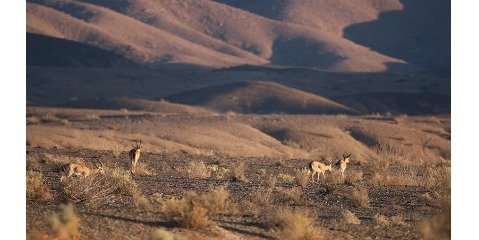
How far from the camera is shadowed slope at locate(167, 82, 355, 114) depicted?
9275 centimetres

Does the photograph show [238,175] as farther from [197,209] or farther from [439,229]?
[439,229]

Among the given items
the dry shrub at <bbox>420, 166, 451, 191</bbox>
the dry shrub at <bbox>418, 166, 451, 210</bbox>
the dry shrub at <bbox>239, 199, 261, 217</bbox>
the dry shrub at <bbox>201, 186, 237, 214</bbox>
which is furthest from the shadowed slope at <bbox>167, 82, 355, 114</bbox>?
the dry shrub at <bbox>201, 186, 237, 214</bbox>

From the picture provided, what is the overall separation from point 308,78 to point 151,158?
294 ft

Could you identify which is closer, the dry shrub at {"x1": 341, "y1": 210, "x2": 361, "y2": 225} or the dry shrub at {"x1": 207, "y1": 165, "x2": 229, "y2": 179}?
the dry shrub at {"x1": 341, "y1": 210, "x2": 361, "y2": 225}

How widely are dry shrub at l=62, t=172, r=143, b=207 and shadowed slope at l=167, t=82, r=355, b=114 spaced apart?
6862cm

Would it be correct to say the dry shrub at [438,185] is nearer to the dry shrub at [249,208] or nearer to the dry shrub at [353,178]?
the dry shrub at [353,178]

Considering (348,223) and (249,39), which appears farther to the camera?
(249,39)

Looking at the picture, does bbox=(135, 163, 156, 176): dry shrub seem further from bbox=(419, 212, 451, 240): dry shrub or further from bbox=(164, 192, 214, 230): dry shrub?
bbox=(419, 212, 451, 240): dry shrub

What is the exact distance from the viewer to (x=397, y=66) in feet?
545

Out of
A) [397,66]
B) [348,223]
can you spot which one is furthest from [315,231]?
[397,66]

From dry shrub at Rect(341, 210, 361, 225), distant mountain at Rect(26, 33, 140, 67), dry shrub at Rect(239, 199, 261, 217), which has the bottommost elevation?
dry shrub at Rect(341, 210, 361, 225)

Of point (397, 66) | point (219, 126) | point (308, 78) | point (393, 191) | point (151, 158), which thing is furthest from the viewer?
point (397, 66)

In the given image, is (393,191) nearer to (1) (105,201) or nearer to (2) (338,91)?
(1) (105,201)

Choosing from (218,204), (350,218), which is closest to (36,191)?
(218,204)
